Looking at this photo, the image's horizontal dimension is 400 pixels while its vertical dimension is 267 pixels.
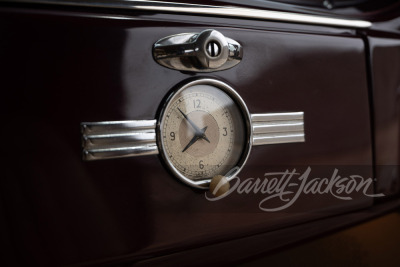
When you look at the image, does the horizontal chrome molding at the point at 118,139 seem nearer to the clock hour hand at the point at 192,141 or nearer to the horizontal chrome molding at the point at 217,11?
the clock hour hand at the point at 192,141

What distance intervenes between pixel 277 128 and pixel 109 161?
343 mm

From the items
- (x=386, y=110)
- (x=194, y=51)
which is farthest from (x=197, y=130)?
(x=386, y=110)

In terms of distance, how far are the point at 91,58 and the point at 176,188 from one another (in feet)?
0.83

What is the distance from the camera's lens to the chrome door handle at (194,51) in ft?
2.50

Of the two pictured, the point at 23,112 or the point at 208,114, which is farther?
the point at 208,114

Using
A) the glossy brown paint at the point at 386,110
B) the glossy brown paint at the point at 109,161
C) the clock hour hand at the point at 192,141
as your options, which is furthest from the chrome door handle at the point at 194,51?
the glossy brown paint at the point at 386,110

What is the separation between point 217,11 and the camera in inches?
33.0

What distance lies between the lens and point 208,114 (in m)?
0.82

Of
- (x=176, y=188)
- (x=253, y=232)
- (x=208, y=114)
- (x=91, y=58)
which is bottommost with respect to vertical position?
(x=253, y=232)

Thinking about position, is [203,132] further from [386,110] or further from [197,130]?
[386,110]

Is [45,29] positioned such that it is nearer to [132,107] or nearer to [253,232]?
[132,107]

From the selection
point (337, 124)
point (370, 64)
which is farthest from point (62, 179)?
point (370, 64)

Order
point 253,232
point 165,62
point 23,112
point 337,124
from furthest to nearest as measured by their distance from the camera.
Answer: point 337,124
point 253,232
point 165,62
point 23,112

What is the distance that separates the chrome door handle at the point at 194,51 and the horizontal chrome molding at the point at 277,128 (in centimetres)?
14
